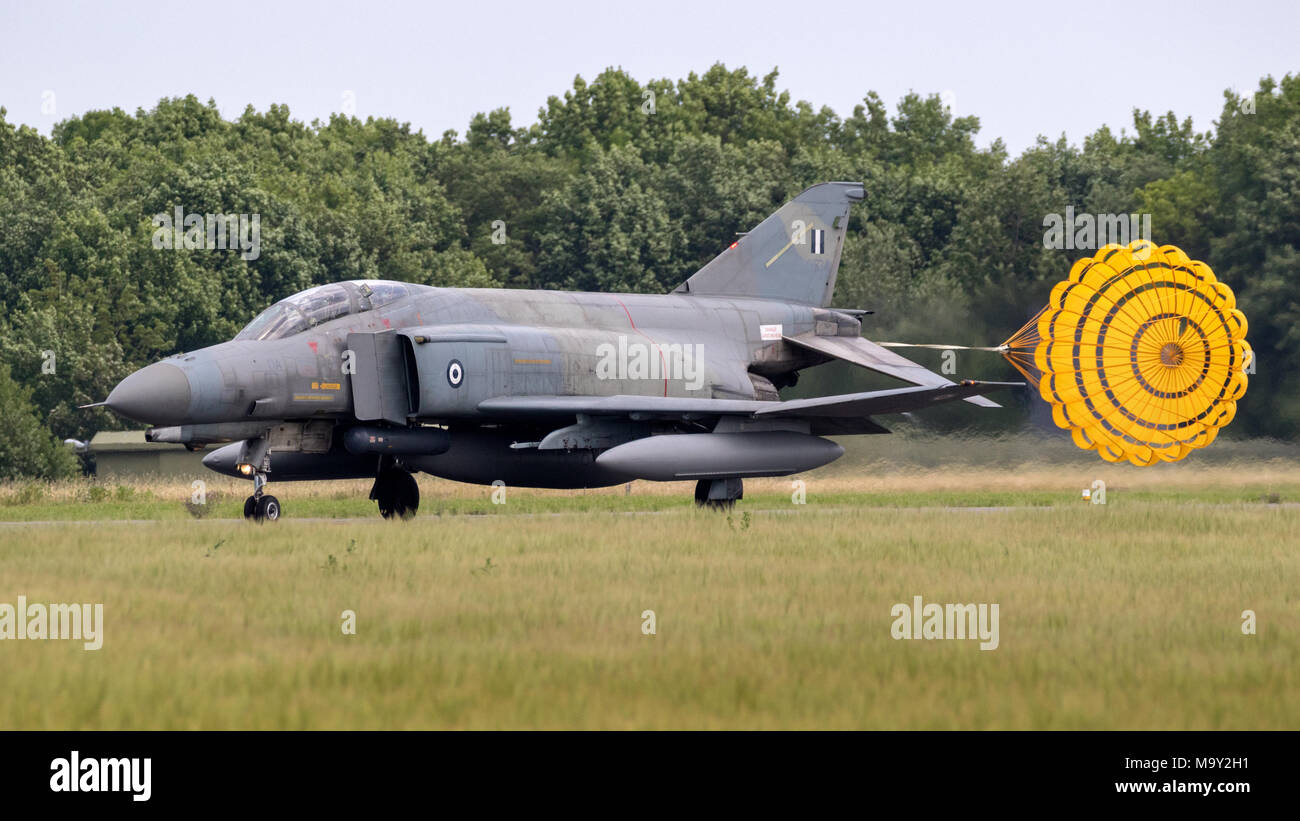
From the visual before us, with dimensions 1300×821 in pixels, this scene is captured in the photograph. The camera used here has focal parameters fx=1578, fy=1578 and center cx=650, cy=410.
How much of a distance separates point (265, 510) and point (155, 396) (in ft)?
7.13

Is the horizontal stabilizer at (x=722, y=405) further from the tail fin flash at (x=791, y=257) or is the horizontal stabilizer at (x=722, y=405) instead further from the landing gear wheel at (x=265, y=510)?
the tail fin flash at (x=791, y=257)

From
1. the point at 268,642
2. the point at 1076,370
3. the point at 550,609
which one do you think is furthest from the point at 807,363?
the point at 268,642

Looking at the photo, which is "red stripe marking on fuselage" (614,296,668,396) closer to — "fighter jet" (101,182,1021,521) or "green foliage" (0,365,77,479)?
"fighter jet" (101,182,1021,521)

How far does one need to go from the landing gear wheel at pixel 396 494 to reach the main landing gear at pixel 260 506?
228cm

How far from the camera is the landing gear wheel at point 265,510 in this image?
738 inches

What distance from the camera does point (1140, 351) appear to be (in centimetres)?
2144

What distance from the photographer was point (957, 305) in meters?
32.0

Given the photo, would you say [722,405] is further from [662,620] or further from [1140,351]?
[662,620]

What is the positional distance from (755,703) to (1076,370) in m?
14.6

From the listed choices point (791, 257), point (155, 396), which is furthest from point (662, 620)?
point (791, 257)

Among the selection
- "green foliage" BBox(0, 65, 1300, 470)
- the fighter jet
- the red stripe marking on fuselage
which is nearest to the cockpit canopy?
the fighter jet

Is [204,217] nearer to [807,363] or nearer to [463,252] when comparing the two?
[463,252]

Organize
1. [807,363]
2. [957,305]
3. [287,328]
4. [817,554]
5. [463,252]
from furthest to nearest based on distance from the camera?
[463,252], [957,305], [807,363], [287,328], [817,554]

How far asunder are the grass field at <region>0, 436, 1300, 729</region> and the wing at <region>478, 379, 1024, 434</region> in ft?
4.38
